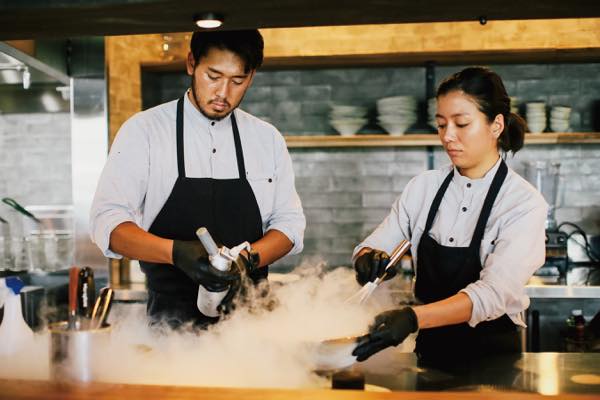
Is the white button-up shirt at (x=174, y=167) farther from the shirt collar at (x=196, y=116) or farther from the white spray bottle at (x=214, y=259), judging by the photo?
the white spray bottle at (x=214, y=259)

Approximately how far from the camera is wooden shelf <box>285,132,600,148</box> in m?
4.36

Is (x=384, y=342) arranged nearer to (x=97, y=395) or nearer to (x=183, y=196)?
(x=97, y=395)

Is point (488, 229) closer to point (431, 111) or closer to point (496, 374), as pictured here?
point (496, 374)

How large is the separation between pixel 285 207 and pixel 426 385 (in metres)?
1.08

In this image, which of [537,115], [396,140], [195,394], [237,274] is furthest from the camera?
[396,140]

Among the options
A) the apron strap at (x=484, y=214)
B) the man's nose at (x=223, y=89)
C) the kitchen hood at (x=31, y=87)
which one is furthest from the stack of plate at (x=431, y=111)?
the man's nose at (x=223, y=89)

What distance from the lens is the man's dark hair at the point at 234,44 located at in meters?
2.24

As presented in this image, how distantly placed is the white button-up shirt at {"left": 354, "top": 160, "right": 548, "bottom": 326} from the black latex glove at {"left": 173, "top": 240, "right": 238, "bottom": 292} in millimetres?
765

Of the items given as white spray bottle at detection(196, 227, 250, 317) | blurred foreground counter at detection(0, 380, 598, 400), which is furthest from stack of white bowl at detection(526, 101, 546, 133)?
blurred foreground counter at detection(0, 380, 598, 400)

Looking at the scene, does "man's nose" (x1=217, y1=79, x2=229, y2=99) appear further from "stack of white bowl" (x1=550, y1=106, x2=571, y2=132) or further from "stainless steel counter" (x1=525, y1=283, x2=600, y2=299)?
"stack of white bowl" (x1=550, y1=106, x2=571, y2=132)

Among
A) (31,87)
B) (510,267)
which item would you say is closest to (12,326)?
(510,267)

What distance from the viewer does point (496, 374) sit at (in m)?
1.77

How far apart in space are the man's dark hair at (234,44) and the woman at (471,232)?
0.66m

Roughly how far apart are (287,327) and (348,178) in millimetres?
3128
